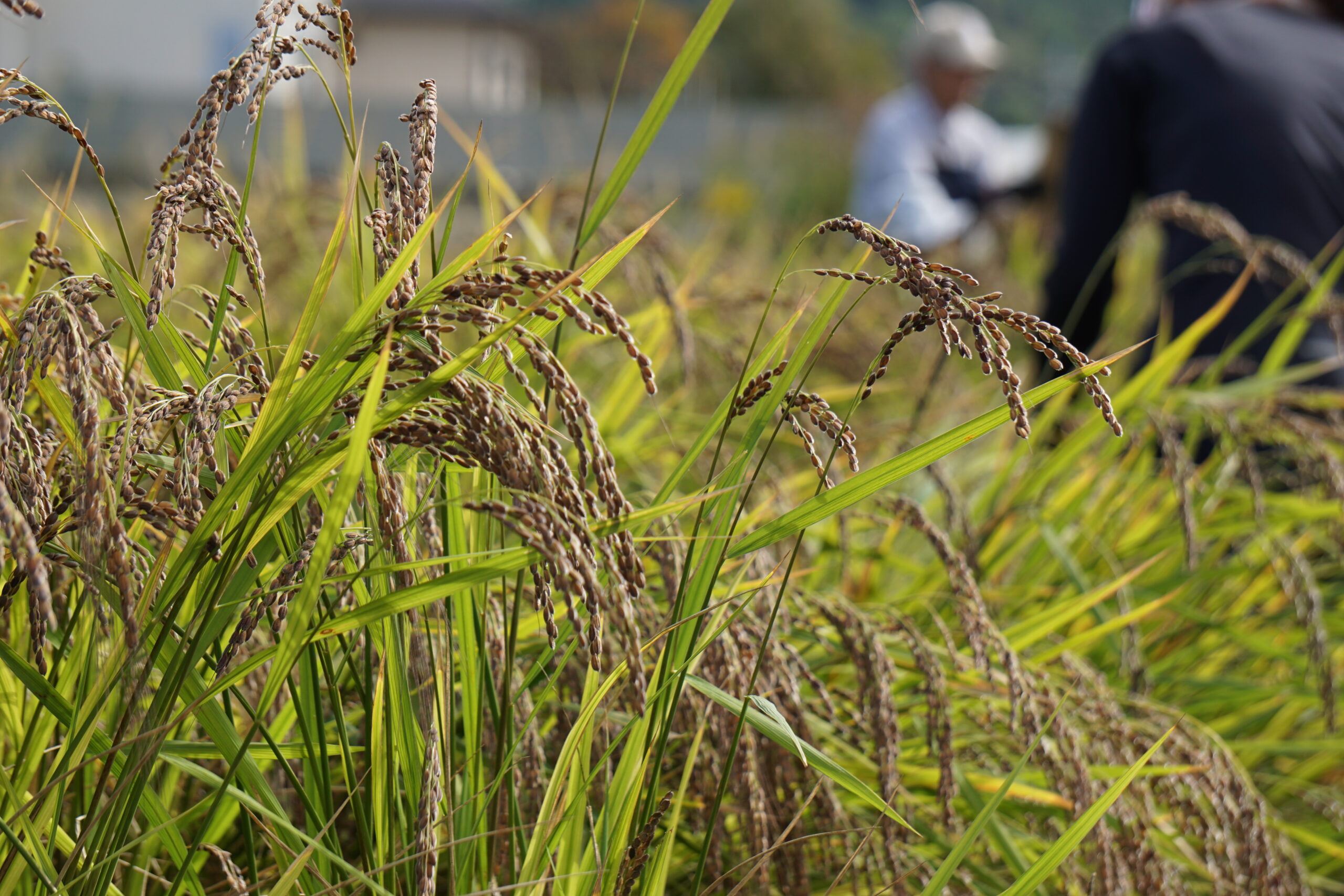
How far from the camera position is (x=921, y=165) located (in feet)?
21.4

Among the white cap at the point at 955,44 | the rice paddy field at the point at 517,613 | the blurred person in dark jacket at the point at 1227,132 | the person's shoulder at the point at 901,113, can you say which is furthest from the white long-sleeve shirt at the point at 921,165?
the rice paddy field at the point at 517,613

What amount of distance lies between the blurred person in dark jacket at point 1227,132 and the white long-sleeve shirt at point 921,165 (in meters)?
2.75

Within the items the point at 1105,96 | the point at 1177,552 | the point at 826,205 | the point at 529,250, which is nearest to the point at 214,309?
the point at 1177,552

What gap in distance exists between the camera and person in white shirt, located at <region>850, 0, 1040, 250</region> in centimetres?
633

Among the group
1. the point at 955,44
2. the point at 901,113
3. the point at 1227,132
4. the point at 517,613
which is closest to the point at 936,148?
the point at 901,113

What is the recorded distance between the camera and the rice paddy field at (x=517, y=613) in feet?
2.44

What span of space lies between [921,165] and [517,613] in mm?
6122

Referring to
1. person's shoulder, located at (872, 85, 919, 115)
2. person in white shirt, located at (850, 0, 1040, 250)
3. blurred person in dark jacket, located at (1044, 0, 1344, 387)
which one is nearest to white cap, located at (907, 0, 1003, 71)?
person in white shirt, located at (850, 0, 1040, 250)

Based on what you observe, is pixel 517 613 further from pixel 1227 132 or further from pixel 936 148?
pixel 936 148

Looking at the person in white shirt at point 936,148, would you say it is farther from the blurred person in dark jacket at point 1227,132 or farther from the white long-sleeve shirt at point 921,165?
the blurred person in dark jacket at point 1227,132

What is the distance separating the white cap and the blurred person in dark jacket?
140 inches

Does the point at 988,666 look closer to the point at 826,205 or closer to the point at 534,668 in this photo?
the point at 534,668

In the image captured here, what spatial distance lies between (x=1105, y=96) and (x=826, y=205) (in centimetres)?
630

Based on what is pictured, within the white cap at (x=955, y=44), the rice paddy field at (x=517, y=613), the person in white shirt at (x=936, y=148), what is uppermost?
the white cap at (x=955, y=44)
